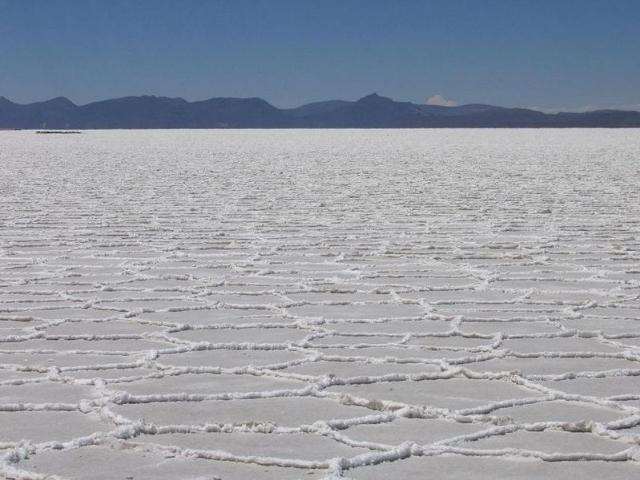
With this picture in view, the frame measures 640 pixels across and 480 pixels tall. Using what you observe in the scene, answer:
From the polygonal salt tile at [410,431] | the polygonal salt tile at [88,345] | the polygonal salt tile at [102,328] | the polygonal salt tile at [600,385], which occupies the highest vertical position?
the polygonal salt tile at [410,431]

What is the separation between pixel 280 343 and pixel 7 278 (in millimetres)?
1562

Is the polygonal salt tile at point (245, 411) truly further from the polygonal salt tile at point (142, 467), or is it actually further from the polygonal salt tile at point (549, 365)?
the polygonal salt tile at point (549, 365)

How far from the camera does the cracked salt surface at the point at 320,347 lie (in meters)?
1.89

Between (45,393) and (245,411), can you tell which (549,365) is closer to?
(245,411)

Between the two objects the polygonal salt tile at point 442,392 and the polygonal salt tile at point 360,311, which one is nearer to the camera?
the polygonal salt tile at point 442,392

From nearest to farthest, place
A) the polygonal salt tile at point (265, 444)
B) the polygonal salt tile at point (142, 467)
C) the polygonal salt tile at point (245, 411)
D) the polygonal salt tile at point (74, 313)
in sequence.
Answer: the polygonal salt tile at point (142, 467) < the polygonal salt tile at point (265, 444) < the polygonal salt tile at point (245, 411) < the polygonal salt tile at point (74, 313)

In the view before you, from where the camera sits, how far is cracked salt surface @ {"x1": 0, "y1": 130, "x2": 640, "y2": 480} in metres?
1.89

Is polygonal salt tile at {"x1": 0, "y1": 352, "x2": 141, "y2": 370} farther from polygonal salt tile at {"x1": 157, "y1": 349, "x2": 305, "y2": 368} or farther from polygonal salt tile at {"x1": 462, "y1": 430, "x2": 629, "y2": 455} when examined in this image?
polygonal salt tile at {"x1": 462, "y1": 430, "x2": 629, "y2": 455}

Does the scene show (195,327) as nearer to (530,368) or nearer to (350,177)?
(530,368)

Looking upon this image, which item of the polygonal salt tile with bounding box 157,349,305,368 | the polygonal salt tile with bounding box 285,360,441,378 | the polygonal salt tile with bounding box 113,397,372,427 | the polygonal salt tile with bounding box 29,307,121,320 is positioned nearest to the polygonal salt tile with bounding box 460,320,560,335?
the polygonal salt tile with bounding box 285,360,441,378

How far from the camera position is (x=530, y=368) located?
253 centimetres

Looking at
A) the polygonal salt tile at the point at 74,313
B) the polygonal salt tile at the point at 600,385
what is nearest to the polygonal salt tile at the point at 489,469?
the polygonal salt tile at the point at 600,385

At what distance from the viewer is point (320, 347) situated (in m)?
2.75

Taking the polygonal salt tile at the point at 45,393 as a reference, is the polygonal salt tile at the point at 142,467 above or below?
above
